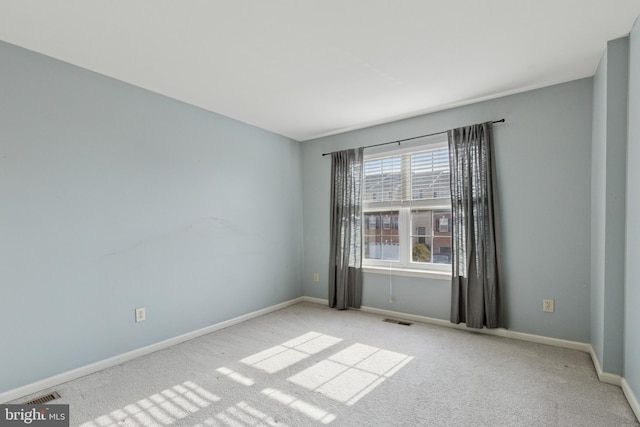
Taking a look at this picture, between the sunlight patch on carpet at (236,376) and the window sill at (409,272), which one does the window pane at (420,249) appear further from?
the sunlight patch on carpet at (236,376)

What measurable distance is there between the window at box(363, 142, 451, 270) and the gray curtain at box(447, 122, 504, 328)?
8.3 inches

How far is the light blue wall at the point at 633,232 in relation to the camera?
190cm

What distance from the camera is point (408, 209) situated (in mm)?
3764

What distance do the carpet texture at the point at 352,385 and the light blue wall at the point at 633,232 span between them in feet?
0.91

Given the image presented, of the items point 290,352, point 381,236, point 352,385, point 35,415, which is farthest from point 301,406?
point 381,236

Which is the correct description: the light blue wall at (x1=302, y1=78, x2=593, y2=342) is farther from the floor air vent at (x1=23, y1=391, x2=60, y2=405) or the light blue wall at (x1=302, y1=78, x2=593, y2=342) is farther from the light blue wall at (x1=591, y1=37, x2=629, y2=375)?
the floor air vent at (x1=23, y1=391, x2=60, y2=405)

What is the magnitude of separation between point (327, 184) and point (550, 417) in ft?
10.5

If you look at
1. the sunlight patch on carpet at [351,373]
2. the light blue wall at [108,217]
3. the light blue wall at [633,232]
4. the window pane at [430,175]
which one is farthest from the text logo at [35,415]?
the window pane at [430,175]

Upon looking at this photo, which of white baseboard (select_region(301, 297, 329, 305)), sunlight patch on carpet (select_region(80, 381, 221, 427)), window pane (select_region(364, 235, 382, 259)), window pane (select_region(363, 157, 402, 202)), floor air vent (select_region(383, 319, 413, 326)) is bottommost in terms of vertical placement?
white baseboard (select_region(301, 297, 329, 305))

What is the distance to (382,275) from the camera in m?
3.91

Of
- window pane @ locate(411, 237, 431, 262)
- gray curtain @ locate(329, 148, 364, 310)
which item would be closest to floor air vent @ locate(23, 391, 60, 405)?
gray curtain @ locate(329, 148, 364, 310)

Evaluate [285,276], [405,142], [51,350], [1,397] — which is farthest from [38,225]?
[405,142]

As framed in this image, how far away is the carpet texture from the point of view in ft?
6.22

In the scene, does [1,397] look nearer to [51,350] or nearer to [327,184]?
[51,350]
